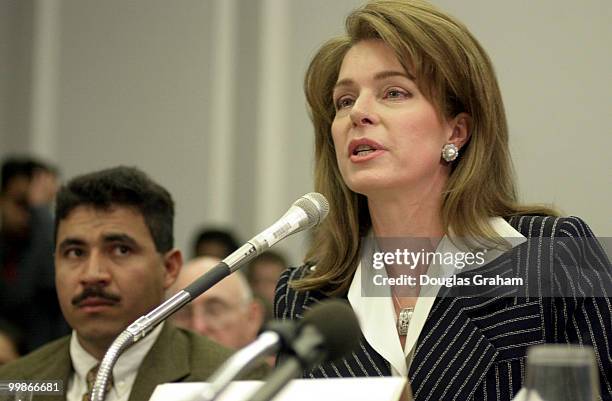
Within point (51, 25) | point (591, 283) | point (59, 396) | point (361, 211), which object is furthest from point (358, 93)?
point (51, 25)

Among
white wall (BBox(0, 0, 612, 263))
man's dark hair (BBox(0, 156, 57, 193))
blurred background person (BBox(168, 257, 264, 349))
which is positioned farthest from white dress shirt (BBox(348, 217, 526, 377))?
man's dark hair (BBox(0, 156, 57, 193))

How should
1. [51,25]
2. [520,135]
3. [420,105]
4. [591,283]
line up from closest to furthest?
[591,283]
[420,105]
[520,135]
[51,25]

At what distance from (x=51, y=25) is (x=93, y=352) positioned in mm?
3430

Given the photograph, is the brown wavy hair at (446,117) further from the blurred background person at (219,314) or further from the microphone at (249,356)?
the blurred background person at (219,314)

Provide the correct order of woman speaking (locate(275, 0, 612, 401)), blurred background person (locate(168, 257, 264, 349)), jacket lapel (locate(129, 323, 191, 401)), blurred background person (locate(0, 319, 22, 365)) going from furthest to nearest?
blurred background person (locate(168, 257, 264, 349)) < blurred background person (locate(0, 319, 22, 365)) < jacket lapel (locate(129, 323, 191, 401)) < woman speaking (locate(275, 0, 612, 401))

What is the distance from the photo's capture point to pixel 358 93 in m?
2.32

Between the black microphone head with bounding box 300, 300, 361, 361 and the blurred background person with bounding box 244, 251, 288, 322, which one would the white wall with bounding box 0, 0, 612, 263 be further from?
the black microphone head with bounding box 300, 300, 361, 361

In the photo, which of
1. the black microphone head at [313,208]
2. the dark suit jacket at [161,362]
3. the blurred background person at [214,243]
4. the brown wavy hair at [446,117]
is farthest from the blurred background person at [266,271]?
the black microphone head at [313,208]

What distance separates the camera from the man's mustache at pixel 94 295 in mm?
2637

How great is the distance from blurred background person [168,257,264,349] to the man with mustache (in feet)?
3.00

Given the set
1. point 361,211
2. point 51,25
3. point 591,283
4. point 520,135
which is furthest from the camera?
point 51,25

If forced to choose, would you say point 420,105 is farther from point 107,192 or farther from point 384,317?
point 107,192

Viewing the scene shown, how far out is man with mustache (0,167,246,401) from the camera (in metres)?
2.59

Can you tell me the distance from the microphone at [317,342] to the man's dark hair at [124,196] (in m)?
1.53
